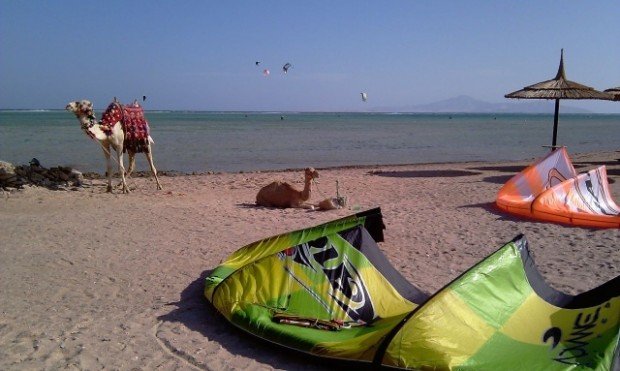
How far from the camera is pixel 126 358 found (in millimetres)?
3938

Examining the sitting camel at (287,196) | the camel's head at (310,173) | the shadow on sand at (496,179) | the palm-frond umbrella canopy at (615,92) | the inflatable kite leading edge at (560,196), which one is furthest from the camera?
the palm-frond umbrella canopy at (615,92)

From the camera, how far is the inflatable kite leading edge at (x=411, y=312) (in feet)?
11.3

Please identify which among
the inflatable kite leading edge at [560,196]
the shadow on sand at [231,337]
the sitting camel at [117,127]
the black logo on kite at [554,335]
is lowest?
the shadow on sand at [231,337]

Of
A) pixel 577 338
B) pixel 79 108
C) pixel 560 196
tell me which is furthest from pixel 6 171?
pixel 577 338

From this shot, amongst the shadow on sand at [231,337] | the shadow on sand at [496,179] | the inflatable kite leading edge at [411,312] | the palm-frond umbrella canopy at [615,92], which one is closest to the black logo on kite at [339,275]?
the inflatable kite leading edge at [411,312]

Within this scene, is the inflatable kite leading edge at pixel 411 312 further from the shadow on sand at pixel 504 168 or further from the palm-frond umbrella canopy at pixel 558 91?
the shadow on sand at pixel 504 168

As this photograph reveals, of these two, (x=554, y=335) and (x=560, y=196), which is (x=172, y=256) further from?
(x=560, y=196)

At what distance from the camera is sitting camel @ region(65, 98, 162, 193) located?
10281 millimetres

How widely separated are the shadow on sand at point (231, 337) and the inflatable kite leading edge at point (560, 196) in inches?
212

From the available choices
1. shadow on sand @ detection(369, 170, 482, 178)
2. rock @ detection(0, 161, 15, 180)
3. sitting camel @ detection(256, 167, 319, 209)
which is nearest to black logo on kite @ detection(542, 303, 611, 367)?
sitting camel @ detection(256, 167, 319, 209)

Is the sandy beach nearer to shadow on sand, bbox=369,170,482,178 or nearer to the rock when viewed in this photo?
the rock

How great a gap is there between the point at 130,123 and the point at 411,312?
8668 millimetres

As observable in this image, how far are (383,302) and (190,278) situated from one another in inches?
88.6

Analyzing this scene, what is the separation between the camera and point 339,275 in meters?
4.72
